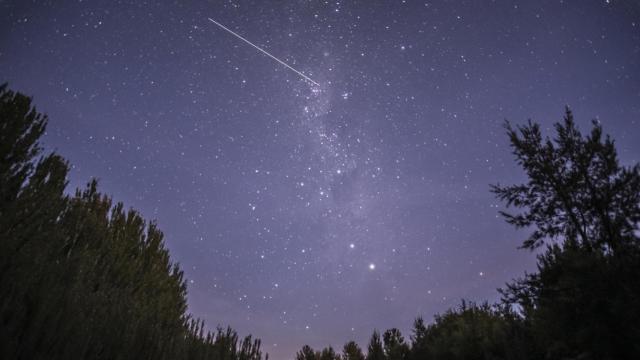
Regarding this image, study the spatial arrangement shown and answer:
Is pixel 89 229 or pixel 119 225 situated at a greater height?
pixel 119 225

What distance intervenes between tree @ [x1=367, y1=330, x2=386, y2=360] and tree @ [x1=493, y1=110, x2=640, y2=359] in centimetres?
677

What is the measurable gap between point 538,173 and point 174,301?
61.8ft

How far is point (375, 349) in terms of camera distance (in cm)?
1714

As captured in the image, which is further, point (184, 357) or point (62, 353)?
point (184, 357)

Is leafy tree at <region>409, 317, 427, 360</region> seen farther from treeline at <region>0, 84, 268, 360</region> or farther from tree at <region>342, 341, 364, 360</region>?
treeline at <region>0, 84, 268, 360</region>

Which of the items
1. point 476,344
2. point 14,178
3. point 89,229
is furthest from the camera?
point 476,344

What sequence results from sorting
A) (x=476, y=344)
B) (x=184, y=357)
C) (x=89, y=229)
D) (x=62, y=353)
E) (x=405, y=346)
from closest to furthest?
(x=62, y=353), (x=184, y=357), (x=89, y=229), (x=476, y=344), (x=405, y=346)

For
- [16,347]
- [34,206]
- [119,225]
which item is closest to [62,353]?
[16,347]

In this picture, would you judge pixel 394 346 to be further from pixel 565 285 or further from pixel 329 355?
pixel 565 285

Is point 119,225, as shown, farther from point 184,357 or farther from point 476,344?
point 476,344

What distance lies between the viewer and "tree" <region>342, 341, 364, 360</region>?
18.3 meters

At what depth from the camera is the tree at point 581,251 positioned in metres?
8.09

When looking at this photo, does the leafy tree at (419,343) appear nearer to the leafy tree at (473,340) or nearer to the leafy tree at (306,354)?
the leafy tree at (473,340)

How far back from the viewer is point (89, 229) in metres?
8.77
